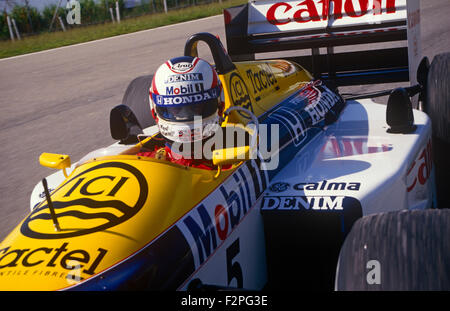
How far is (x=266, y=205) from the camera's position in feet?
9.72

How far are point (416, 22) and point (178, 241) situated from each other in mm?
4602

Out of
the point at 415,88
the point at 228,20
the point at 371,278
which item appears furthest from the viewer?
the point at 228,20

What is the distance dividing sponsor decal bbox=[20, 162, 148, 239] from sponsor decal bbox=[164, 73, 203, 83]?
23.6 inches

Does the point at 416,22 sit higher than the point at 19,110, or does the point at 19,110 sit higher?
the point at 416,22

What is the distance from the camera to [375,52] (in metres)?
5.55

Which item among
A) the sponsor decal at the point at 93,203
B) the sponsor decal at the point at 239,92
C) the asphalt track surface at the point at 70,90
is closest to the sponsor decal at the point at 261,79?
the sponsor decal at the point at 239,92

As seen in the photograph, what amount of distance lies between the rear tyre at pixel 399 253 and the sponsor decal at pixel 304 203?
18.0 inches

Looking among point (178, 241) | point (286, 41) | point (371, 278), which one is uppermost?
point (286, 41)

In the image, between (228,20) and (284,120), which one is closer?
(284,120)

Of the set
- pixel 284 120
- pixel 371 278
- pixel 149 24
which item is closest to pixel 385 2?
pixel 284 120

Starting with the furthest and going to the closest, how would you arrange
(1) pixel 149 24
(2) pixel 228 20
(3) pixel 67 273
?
(1) pixel 149 24, (2) pixel 228 20, (3) pixel 67 273

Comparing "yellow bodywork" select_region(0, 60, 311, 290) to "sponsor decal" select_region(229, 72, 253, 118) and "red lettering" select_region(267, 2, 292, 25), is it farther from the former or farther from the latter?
"red lettering" select_region(267, 2, 292, 25)

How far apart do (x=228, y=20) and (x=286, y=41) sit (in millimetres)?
693

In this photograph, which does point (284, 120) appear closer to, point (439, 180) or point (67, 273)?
point (439, 180)
